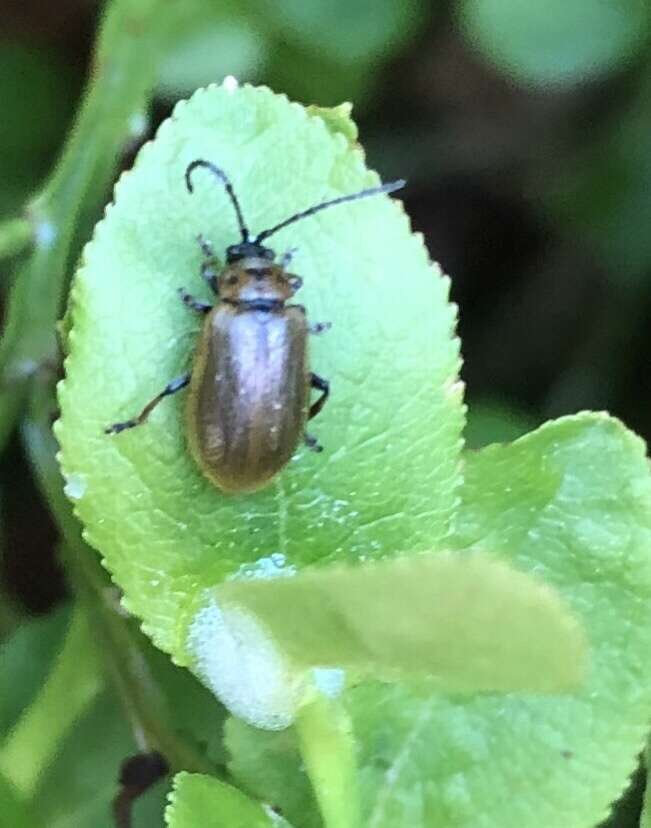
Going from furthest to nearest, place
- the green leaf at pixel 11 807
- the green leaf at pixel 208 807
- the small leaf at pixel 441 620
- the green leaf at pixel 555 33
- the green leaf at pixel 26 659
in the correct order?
the green leaf at pixel 555 33
the green leaf at pixel 26 659
the green leaf at pixel 11 807
the green leaf at pixel 208 807
the small leaf at pixel 441 620

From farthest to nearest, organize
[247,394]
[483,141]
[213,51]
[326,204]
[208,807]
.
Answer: [483,141] → [213,51] → [247,394] → [326,204] → [208,807]

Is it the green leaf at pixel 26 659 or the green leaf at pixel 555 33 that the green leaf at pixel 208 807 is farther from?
the green leaf at pixel 555 33

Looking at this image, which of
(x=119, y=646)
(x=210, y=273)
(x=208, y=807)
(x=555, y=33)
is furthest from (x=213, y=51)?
(x=208, y=807)

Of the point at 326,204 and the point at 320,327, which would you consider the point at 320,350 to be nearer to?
the point at 320,327

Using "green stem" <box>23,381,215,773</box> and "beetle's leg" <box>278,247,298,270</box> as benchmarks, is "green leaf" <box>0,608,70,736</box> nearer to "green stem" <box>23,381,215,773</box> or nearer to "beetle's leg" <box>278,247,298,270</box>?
"green stem" <box>23,381,215,773</box>

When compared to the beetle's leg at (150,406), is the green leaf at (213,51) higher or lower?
higher

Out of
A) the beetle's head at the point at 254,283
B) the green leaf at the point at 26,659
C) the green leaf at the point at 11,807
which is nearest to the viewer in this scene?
the green leaf at the point at 11,807

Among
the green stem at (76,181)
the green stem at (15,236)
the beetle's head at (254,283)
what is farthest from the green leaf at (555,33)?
the green stem at (15,236)

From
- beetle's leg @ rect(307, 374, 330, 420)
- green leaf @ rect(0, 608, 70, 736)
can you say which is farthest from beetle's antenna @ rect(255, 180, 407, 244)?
green leaf @ rect(0, 608, 70, 736)
